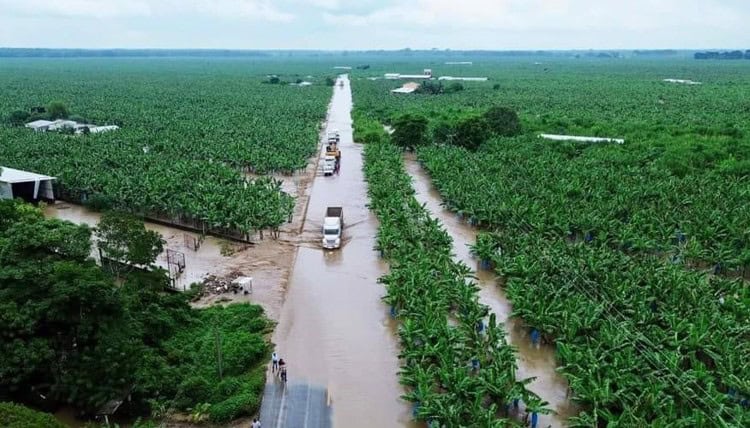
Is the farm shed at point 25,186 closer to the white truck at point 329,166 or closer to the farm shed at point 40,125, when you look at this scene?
the white truck at point 329,166

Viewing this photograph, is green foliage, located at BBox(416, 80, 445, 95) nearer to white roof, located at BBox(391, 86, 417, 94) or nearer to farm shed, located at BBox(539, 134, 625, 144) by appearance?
white roof, located at BBox(391, 86, 417, 94)

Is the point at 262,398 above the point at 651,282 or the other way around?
the other way around

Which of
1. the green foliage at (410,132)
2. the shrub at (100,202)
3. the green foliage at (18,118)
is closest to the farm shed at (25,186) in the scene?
the shrub at (100,202)

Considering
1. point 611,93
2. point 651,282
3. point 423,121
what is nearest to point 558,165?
point 423,121

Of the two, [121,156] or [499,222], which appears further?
[121,156]

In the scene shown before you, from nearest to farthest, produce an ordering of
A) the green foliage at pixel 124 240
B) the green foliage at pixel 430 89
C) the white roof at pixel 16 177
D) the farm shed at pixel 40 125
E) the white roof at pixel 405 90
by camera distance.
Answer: the green foliage at pixel 124 240
the white roof at pixel 16 177
the farm shed at pixel 40 125
the white roof at pixel 405 90
the green foliage at pixel 430 89

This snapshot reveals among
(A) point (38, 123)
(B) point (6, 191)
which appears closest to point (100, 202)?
Answer: (B) point (6, 191)

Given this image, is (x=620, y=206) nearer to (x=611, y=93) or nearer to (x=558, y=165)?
(x=558, y=165)
